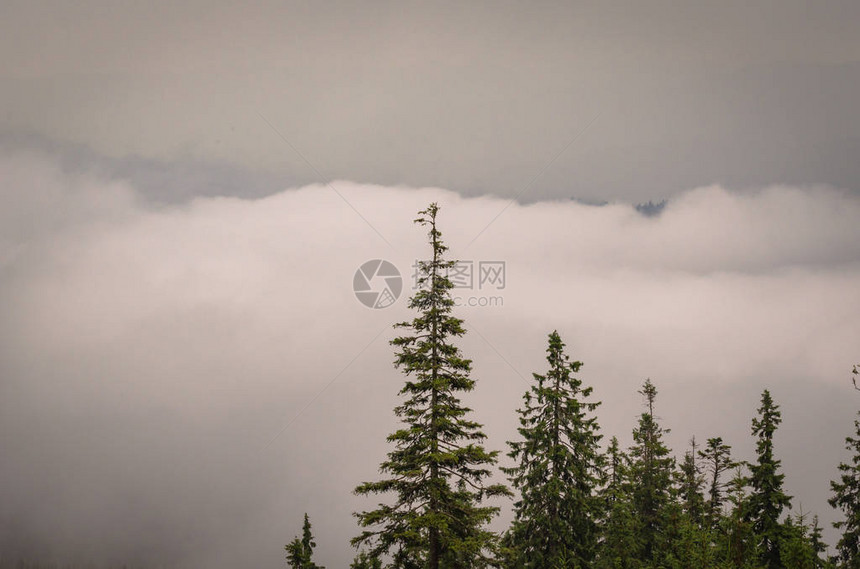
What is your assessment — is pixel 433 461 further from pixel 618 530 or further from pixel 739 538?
pixel 618 530

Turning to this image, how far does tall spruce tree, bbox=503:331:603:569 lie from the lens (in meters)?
31.6

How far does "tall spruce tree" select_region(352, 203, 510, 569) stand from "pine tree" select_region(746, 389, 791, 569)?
1695 centimetres

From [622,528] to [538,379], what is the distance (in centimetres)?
1098

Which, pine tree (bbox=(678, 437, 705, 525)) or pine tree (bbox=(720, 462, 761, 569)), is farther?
pine tree (bbox=(678, 437, 705, 525))

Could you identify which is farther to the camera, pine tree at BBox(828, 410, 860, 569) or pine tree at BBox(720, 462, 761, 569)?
pine tree at BBox(828, 410, 860, 569)

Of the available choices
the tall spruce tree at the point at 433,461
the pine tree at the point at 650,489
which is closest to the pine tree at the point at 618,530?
the pine tree at the point at 650,489

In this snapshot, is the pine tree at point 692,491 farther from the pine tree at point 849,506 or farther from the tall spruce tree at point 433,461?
the tall spruce tree at point 433,461

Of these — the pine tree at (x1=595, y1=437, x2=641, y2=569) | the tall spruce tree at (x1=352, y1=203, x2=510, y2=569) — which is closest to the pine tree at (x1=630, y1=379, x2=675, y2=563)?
the pine tree at (x1=595, y1=437, x2=641, y2=569)

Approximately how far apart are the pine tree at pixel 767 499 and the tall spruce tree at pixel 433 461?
17.0 meters

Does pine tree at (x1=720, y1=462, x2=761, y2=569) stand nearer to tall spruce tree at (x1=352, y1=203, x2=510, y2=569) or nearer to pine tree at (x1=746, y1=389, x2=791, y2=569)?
pine tree at (x1=746, y1=389, x2=791, y2=569)

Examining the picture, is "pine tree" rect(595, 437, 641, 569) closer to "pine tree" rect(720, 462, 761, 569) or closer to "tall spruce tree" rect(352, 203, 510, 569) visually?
"pine tree" rect(720, 462, 761, 569)

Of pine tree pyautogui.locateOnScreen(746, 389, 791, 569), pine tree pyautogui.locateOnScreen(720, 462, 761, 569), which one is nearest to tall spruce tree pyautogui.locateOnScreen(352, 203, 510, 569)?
pine tree pyautogui.locateOnScreen(720, 462, 761, 569)

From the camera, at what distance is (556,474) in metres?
31.6

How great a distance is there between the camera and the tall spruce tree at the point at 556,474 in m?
31.6
